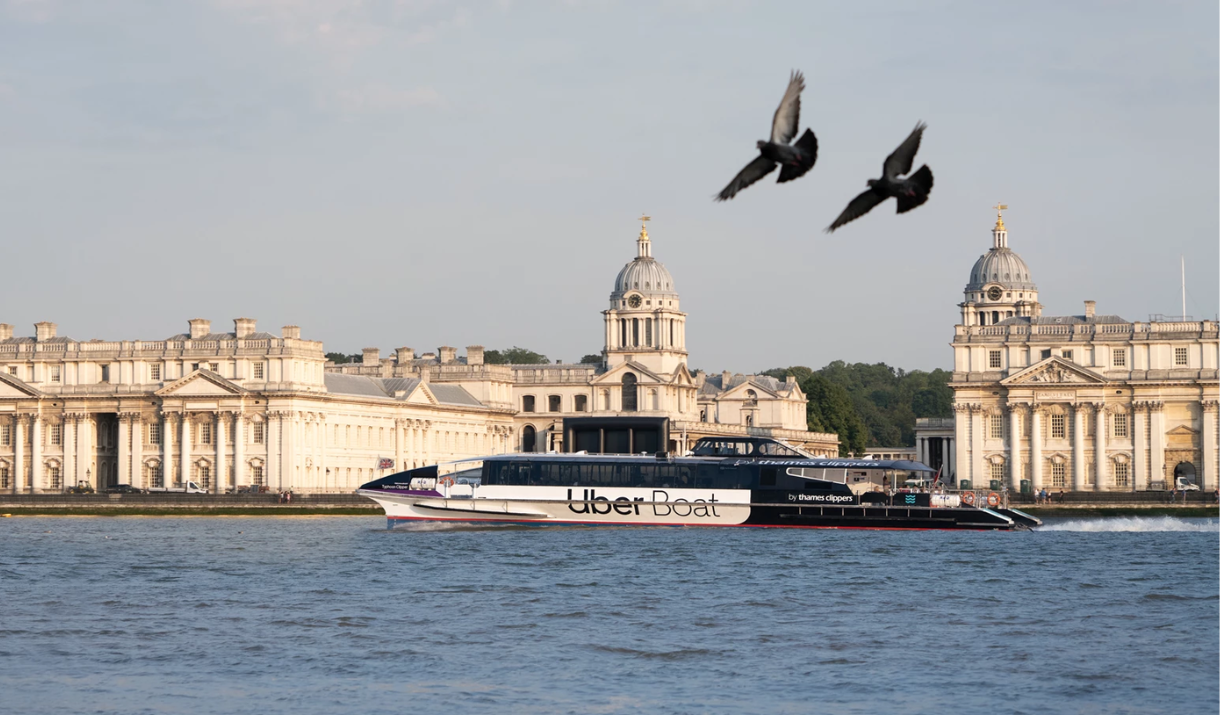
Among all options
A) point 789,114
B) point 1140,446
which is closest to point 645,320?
point 1140,446

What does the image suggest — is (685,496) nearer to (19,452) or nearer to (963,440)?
(963,440)

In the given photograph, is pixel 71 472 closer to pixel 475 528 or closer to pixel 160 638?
pixel 475 528

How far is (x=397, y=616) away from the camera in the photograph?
46375mm

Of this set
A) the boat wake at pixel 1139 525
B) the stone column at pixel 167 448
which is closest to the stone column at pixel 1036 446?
the boat wake at pixel 1139 525

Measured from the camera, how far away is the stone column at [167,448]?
13025cm

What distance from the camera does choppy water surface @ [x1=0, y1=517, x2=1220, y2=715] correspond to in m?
33.6

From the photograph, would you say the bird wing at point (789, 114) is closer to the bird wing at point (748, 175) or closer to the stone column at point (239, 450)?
the bird wing at point (748, 175)

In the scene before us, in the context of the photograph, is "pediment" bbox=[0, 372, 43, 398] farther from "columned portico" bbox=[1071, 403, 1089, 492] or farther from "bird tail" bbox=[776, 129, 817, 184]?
"bird tail" bbox=[776, 129, 817, 184]

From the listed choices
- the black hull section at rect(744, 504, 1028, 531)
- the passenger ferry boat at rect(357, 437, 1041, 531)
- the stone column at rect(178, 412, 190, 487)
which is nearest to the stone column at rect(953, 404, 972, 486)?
the passenger ferry boat at rect(357, 437, 1041, 531)

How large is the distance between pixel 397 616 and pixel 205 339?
88.9 metres

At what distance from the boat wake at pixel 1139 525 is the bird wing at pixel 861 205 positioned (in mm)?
71790

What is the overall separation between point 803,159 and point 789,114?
0.79m

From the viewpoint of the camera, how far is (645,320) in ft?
539

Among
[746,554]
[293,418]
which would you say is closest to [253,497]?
[293,418]
